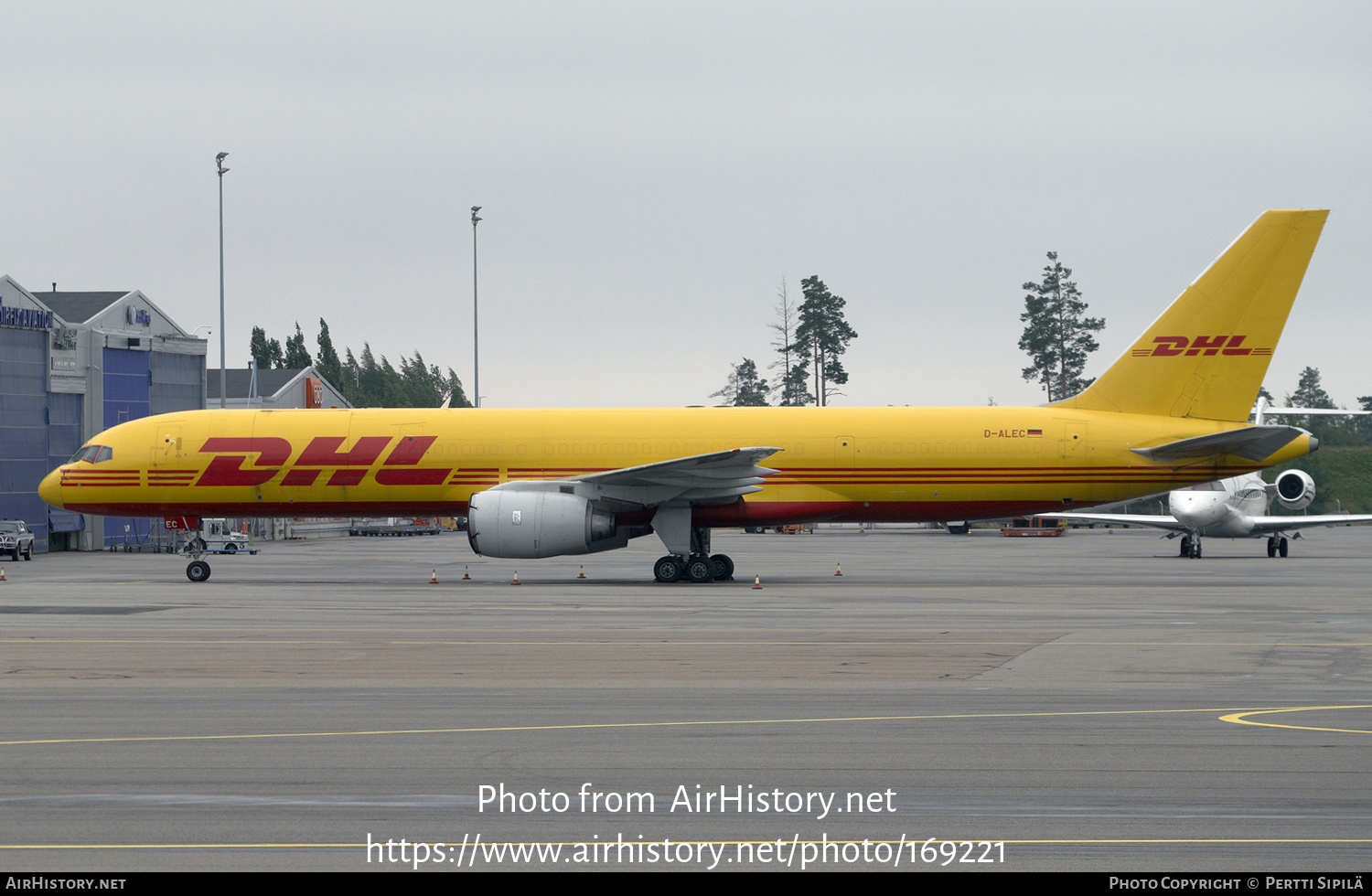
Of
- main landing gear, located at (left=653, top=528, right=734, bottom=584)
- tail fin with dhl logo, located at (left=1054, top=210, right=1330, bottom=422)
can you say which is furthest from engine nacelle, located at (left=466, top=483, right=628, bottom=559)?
tail fin with dhl logo, located at (left=1054, top=210, right=1330, bottom=422)

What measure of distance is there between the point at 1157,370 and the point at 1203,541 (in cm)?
3553

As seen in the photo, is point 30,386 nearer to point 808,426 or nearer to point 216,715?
point 808,426

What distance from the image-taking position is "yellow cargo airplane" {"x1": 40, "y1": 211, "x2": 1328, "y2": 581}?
3241 centimetres

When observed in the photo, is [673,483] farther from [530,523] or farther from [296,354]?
[296,354]

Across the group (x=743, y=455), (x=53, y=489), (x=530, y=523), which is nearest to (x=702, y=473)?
(x=743, y=455)

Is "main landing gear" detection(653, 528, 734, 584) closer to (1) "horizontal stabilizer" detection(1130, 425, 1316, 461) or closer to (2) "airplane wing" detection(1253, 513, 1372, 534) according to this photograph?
(1) "horizontal stabilizer" detection(1130, 425, 1316, 461)

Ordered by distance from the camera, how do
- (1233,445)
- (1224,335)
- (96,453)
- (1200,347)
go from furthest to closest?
(96,453)
(1200,347)
(1224,335)
(1233,445)

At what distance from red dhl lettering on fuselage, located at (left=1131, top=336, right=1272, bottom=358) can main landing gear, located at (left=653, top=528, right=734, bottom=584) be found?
1212cm

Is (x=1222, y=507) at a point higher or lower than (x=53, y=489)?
lower

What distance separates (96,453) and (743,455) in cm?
1692

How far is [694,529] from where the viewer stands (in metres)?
34.2

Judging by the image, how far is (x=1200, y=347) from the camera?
33000 mm

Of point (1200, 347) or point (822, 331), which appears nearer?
point (1200, 347)

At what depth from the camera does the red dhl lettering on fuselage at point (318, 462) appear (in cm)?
3353
